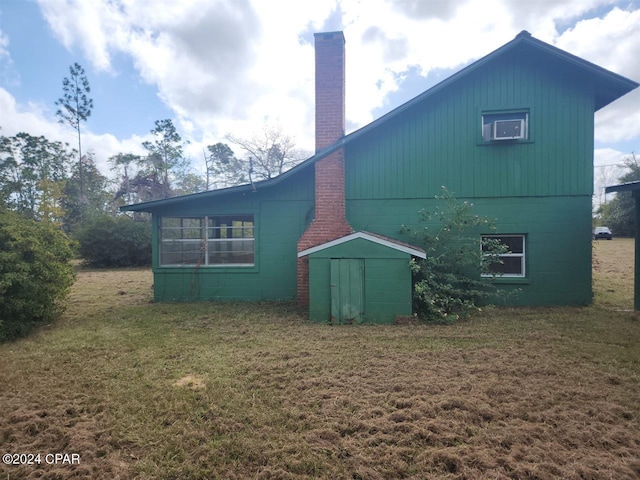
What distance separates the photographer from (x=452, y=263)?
7949 mm

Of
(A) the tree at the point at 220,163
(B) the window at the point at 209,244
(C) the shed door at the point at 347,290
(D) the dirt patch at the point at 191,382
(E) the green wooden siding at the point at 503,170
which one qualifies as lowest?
(D) the dirt patch at the point at 191,382

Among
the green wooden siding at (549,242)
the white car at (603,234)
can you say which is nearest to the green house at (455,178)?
the green wooden siding at (549,242)

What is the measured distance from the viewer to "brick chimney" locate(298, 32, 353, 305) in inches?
336

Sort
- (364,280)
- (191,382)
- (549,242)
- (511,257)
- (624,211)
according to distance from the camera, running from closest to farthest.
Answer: (191,382) → (364,280) → (549,242) → (511,257) → (624,211)

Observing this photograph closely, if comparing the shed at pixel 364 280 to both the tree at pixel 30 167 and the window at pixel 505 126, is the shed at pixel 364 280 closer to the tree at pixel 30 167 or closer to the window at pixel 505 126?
the window at pixel 505 126

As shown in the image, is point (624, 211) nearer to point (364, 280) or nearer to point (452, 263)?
point (452, 263)

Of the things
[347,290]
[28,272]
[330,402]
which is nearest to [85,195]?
[28,272]

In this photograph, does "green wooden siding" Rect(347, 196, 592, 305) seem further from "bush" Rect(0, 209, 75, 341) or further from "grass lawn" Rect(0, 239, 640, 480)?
"bush" Rect(0, 209, 75, 341)

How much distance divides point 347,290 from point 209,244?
15.0 ft

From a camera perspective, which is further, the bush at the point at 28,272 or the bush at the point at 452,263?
the bush at the point at 452,263

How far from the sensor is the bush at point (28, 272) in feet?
19.9

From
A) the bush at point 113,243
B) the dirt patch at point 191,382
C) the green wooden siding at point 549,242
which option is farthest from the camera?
the bush at point 113,243

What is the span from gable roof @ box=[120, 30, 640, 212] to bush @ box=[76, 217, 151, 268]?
1317 centimetres

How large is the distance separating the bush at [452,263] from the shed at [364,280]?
0.34 meters
